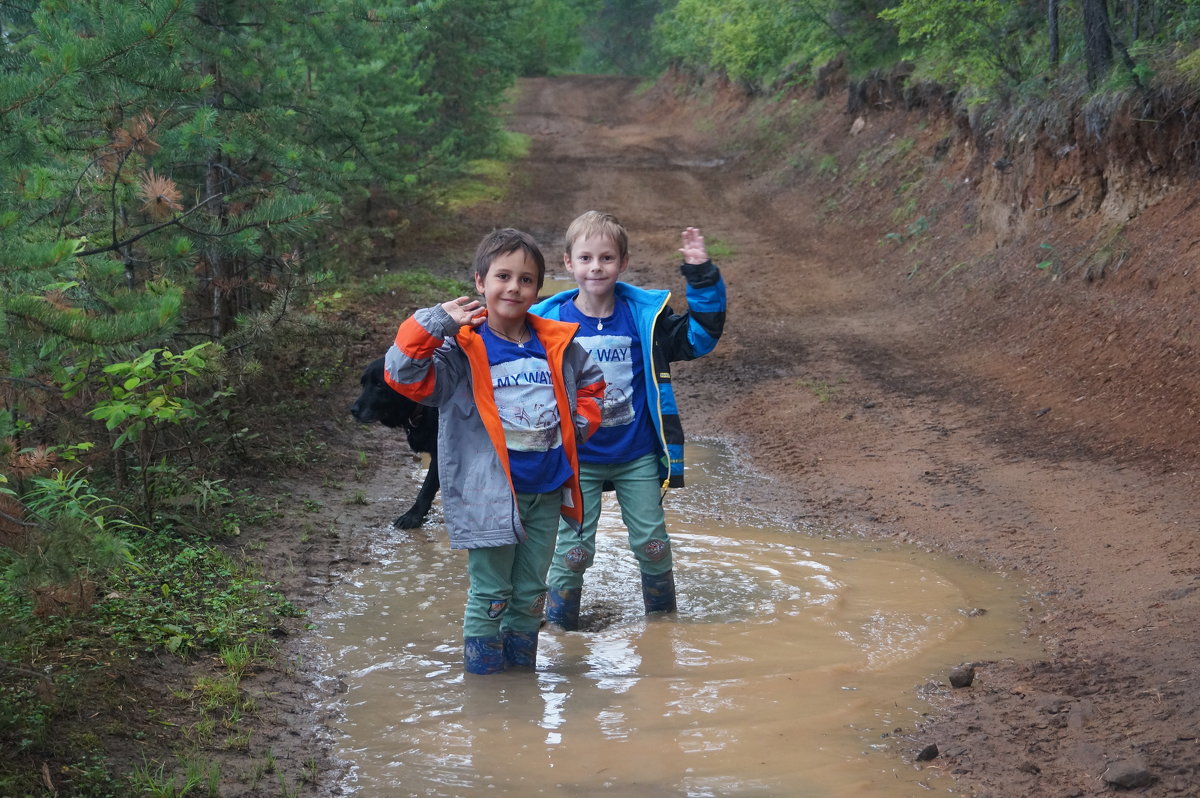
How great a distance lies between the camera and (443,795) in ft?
11.6

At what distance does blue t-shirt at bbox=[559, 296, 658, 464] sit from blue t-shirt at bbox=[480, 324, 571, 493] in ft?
2.07

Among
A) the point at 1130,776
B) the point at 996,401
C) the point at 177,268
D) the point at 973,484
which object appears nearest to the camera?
the point at 1130,776

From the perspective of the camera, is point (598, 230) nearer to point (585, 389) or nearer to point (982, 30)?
point (585, 389)

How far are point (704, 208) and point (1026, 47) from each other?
27.7 ft

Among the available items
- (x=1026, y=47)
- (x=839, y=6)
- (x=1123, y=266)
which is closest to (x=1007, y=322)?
(x=1123, y=266)

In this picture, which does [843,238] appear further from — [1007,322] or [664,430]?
[664,430]

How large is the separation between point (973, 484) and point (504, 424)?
4112 millimetres

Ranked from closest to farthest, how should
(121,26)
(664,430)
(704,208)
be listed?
1. (121,26)
2. (664,430)
3. (704,208)

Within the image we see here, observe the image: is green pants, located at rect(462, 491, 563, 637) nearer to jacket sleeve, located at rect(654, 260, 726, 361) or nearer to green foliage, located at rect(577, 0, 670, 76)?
jacket sleeve, located at rect(654, 260, 726, 361)

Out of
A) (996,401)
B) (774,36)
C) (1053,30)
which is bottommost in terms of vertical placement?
(996,401)

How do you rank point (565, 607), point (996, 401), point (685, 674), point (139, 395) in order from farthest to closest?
1. point (996, 401)
2. point (139, 395)
3. point (565, 607)
4. point (685, 674)

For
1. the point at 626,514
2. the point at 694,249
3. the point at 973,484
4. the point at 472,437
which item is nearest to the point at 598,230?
the point at 694,249

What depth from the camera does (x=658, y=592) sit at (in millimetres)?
5219

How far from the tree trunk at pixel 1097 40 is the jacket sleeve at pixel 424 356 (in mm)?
9109
